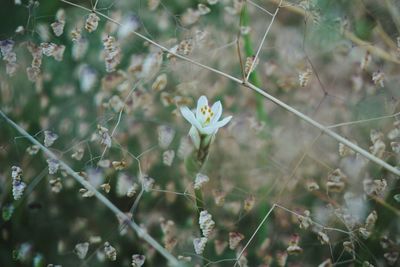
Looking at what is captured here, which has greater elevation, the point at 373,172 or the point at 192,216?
the point at 373,172

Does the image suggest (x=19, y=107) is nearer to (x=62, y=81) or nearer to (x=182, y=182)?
(x=62, y=81)

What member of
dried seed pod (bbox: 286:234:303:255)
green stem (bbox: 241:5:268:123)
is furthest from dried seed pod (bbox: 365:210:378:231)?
green stem (bbox: 241:5:268:123)

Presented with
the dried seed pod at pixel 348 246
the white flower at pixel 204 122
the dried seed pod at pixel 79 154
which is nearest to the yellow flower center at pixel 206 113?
the white flower at pixel 204 122

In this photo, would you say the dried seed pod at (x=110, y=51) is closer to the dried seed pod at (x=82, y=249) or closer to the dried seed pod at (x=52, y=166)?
the dried seed pod at (x=52, y=166)

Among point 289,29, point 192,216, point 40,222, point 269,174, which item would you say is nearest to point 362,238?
point 269,174

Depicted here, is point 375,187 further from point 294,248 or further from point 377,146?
point 294,248

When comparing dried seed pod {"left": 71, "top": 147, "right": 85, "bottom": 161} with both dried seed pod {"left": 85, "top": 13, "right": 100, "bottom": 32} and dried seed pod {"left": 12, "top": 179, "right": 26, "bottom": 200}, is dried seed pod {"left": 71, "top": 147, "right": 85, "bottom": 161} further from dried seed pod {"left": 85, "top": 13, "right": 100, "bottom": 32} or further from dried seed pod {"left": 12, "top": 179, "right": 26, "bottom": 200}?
dried seed pod {"left": 85, "top": 13, "right": 100, "bottom": 32}
